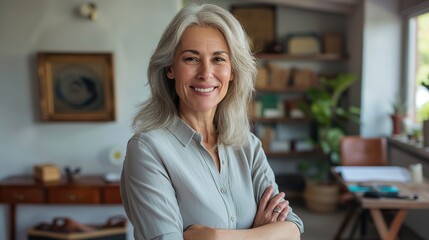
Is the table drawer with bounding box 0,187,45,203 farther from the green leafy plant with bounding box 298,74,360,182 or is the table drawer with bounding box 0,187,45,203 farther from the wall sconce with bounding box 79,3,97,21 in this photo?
the green leafy plant with bounding box 298,74,360,182

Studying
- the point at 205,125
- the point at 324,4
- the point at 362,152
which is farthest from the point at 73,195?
the point at 324,4

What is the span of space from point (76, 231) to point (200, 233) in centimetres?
240

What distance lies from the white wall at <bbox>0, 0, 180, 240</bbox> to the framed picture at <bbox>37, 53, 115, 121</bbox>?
0.25ft

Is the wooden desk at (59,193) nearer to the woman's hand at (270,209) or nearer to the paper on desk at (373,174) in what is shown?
the paper on desk at (373,174)

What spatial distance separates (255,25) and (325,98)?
4.63 ft

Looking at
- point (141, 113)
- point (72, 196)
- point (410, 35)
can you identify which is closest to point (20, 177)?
point (72, 196)

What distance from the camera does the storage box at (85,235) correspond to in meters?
3.21

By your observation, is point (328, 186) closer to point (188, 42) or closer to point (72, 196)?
point (72, 196)

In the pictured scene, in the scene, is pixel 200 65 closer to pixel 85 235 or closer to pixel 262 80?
pixel 85 235

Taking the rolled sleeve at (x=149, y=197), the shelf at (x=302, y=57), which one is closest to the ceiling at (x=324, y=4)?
the shelf at (x=302, y=57)

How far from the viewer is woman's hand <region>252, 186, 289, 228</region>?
1.38 m

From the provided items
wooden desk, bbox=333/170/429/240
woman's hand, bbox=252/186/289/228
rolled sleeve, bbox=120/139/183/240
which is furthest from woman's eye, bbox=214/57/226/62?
wooden desk, bbox=333/170/429/240

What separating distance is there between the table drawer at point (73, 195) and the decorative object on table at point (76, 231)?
16cm

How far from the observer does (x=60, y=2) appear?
348cm
